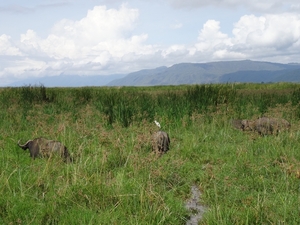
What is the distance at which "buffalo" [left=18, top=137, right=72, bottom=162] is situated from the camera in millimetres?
A: 6432

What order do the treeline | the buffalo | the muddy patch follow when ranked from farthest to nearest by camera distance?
the treeline < the buffalo < the muddy patch

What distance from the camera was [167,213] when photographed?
4.14m

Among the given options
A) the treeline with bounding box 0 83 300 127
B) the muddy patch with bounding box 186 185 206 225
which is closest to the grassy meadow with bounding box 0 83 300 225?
the muddy patch with bounding box 186 185 206 225

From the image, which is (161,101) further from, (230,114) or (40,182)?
(40,182)

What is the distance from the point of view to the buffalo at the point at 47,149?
6432 mm

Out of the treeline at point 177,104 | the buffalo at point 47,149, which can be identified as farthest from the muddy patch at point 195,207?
the treeline at point 177,104

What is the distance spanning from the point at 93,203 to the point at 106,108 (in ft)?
23.9

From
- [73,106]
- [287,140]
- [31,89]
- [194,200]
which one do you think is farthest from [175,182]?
[31,89]

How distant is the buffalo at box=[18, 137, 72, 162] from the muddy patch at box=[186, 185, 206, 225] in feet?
8.56

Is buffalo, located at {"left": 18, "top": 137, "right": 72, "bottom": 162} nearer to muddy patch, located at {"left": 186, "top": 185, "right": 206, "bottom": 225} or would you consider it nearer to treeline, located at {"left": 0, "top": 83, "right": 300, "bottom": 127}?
muddy patch, located at {"left": 186, "top": 185, "right": 206, "bottom": 225}

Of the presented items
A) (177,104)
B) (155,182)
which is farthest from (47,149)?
(177,104)

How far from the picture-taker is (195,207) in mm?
4801

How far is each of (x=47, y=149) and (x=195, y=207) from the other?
3424 millimetres

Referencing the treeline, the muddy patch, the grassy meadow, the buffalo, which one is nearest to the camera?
the grassy meadow
